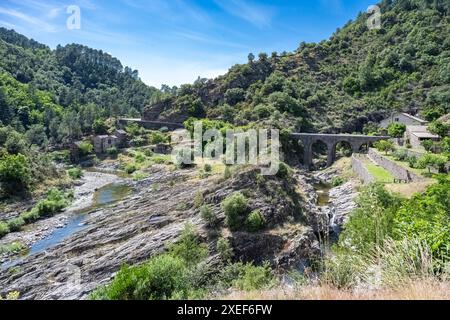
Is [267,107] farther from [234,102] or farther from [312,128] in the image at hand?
[234,102]

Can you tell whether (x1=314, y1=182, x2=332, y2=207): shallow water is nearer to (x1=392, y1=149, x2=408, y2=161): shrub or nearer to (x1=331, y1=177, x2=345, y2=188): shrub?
(x1=331, y1=177, x2=345, y2=188): shrub

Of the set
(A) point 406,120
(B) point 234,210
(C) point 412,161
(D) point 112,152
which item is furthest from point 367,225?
(D) point 112,152

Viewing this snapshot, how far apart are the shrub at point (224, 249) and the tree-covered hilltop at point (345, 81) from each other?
4131 centimetres

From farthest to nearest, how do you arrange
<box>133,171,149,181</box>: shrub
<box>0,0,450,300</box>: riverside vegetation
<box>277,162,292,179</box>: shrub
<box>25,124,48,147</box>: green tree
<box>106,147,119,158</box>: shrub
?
<box>25,124,48,147</box>: green tree → <box>106,147,119,158</box>: shrub → <box>133,171,149,181</box>: shrub → <box>277,162,292,179</box>: shrub → <box>0,0,450,300</box>: riverside vegetation

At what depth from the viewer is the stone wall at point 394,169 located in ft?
97.8

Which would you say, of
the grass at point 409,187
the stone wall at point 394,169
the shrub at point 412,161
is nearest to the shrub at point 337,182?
the stone wall at point 394,169

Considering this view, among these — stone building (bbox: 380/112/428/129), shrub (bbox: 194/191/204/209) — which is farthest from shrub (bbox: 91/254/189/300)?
stone building (bbox: 380/112/428/129)

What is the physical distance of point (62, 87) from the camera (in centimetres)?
11200

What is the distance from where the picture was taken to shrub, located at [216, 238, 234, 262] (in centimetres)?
2130

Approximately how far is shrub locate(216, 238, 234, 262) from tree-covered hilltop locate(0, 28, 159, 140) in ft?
209

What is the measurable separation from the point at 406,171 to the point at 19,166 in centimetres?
4076

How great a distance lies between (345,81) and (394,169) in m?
50.8
